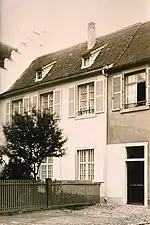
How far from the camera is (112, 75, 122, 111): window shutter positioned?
16.3 feet

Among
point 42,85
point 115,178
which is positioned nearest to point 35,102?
point 42,85

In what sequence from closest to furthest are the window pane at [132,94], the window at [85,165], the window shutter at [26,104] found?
the window shutter at [26,104], the window at [85,165], the window pane at [132,94]

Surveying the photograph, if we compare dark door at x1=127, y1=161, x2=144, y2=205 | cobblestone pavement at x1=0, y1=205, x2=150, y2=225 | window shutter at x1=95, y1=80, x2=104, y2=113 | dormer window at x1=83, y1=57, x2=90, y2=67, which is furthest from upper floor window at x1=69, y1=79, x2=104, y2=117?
cobblestone pavement at x1=0, y1=205, x2=150, y2=225

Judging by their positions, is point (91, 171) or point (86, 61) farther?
point (91, 171)

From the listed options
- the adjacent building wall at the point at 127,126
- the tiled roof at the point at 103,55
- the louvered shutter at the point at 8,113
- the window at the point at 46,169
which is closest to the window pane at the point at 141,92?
the adjacent building wall at the point at 127,126

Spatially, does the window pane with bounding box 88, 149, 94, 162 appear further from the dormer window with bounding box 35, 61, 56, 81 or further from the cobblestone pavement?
the dormer window with bounding box 35, 61, 56, 81

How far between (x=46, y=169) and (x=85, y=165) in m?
0.45

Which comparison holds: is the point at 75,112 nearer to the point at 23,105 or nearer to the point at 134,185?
the point at 23,105

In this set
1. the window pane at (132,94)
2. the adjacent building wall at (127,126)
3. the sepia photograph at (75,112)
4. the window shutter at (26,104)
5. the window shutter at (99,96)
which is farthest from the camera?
the window pane at (132,94)

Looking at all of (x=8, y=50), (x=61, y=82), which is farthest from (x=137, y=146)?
(x=8, y=50)

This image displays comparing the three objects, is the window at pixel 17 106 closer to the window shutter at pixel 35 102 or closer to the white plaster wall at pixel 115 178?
the window shutter at pixel 35 102

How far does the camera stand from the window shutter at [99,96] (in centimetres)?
468

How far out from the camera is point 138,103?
4.86 meters

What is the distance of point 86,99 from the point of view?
A: 4.77 m
